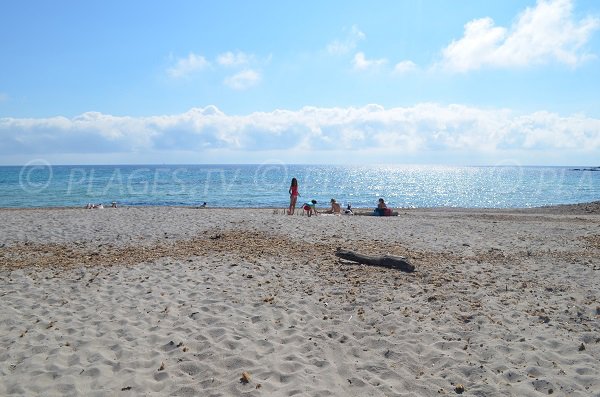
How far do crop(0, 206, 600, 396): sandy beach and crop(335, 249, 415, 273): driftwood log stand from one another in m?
0.27

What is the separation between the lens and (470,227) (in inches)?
669

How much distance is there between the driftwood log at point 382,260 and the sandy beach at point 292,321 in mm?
265

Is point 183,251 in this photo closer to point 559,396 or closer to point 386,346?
point 386,346

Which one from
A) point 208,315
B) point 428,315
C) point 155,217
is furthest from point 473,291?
point 155,217

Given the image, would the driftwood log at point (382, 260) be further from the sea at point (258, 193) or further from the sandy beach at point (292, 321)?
the sea at point (258, 193)

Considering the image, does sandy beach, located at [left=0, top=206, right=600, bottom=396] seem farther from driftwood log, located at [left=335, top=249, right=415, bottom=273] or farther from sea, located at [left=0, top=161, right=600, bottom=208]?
sea, located at [left=0, top=161, right=600, bottom=208]

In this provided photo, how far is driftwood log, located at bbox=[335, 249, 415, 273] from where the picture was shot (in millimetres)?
9328

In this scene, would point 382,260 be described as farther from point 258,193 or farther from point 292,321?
point 258,193

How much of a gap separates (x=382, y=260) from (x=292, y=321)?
148 inches

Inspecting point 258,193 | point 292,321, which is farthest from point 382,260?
point 258,193

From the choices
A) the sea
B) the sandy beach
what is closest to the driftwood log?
the sandy beach

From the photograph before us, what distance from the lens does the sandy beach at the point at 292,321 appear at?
16.0ft

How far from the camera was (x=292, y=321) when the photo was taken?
21.4ft

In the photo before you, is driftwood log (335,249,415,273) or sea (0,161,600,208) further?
sea (0,161,600,208)
